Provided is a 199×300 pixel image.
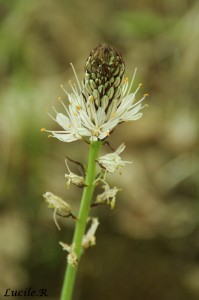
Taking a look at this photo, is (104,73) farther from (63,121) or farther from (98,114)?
(63,121)

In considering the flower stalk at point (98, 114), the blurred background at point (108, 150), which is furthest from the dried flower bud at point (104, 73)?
the blurred background at point (108, 150)

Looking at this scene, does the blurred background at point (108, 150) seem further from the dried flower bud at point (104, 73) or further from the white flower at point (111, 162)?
the dried flower bud at point (104, 73)

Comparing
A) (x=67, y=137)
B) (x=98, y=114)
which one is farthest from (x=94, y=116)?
(x=67, y=137)

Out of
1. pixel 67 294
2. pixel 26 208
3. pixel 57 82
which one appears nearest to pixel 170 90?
pixel 57 82

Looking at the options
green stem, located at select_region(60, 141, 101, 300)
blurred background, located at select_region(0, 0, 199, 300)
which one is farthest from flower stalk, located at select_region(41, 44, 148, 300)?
blurred background, located at select_region(0, 0, 199, 300)

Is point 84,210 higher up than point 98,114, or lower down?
lower down

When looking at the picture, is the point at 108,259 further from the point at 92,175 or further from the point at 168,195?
the point at 92,175
